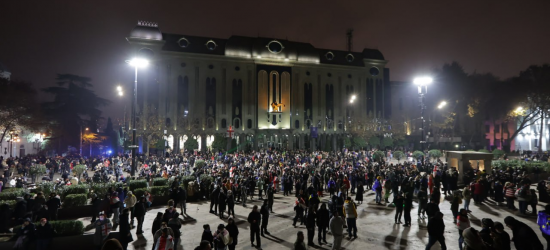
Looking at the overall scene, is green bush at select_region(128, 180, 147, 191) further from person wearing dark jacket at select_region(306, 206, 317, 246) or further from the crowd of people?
person wearing dark jacket at select_region(306, 206, 317, 246)

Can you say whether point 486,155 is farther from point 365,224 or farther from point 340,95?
point 340,95

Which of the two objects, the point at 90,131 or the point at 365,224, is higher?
the point at 90,131

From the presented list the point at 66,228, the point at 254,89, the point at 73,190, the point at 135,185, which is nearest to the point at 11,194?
the point at 73,190

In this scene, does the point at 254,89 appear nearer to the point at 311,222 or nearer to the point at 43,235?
the point at 311,222

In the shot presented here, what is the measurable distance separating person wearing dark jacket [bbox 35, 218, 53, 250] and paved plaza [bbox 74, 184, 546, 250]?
2157mm

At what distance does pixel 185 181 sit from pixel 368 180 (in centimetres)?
1155

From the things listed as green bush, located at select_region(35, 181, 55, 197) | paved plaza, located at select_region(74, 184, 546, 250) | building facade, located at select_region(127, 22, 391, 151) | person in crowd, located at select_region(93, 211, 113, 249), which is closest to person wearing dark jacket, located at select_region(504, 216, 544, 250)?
paved plaza, located at select_region(74, 184, 546, 250)

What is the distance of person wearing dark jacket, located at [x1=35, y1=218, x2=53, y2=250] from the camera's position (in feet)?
25.4

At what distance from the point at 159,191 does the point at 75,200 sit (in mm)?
3630

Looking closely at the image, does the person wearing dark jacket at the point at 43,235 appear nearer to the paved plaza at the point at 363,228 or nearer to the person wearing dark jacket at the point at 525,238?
the paved plaza at the point at 363,228

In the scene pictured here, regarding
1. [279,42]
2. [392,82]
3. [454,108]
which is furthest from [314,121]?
[454,108]

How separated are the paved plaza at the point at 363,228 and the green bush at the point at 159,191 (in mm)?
858

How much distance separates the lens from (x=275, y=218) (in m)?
12.3

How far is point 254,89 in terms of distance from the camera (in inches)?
2197
